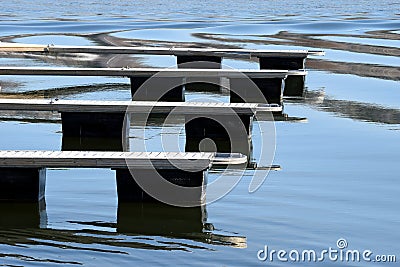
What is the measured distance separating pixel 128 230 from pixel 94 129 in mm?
3829

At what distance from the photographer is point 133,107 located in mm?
11297

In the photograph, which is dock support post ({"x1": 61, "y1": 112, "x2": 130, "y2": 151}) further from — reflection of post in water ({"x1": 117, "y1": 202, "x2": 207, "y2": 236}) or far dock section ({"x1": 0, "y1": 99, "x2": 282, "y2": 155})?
reflection of post in water ({"x1": 117, "y1": 202, "x2": 207, "y2": 236})

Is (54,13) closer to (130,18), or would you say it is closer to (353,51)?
(130,18)

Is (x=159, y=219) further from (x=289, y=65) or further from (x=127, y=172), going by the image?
(x=289, y=65)

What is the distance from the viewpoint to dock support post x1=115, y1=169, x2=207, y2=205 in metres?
8.38

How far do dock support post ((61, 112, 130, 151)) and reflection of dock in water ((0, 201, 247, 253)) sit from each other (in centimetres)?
292

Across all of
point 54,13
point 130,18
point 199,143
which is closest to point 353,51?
point 199,143

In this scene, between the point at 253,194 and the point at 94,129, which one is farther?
the point at 94,129

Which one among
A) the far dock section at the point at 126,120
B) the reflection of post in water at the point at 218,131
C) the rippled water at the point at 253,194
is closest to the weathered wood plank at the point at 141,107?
the far dock section at the point at 126,120

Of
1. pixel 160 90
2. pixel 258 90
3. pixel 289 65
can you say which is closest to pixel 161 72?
pixel 160 90

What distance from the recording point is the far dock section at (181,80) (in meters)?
14.5

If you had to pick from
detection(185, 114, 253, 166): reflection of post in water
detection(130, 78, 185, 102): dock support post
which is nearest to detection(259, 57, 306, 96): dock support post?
detection(130, 78, 185, 102): dock support post

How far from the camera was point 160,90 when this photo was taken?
582 inches

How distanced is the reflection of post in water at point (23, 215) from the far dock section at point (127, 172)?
76 mm
